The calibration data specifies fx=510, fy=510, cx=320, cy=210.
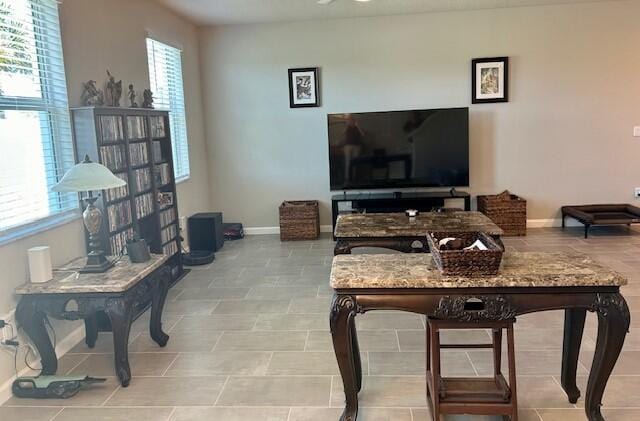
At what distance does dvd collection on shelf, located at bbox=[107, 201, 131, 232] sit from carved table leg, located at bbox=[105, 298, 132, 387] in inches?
39.9

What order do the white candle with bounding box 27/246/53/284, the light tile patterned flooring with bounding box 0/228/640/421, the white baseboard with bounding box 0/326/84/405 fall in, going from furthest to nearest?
the white candle with bounding box 27/246/53/284 → the white baseboard with bounding box 0/326/84/405 → the light tile patterned flooring with bounding box 0/228/640/421

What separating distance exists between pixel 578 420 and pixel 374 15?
16.1 feet

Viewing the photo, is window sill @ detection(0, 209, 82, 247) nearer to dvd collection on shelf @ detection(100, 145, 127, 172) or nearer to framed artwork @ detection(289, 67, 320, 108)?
dvd collection on shelf @ detection(100, 145, 127, 172)

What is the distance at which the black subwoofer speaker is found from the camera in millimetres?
5691

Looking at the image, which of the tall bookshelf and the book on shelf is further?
the book on shelf

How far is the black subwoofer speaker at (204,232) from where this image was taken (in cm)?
569

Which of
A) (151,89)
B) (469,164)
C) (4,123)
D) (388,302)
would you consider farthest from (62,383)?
(469,164)

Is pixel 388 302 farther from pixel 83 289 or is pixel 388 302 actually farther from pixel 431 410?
pixel 83 289

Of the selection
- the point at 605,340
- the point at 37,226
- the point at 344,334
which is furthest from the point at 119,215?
the point at 605,340

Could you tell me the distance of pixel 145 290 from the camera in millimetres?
2998

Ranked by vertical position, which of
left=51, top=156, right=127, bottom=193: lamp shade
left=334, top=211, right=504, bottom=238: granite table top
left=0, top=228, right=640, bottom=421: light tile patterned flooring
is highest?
left=51, top=156, right=127, bottom=193: lamp shade

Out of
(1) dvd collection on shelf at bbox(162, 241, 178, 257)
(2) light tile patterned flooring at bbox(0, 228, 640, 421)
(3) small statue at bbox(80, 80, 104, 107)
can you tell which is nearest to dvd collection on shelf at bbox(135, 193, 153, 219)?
(1) dvd collection on shelf at bbox(162, 241, 178, 257)

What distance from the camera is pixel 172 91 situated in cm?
557

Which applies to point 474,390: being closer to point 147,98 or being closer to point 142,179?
point 142,179
